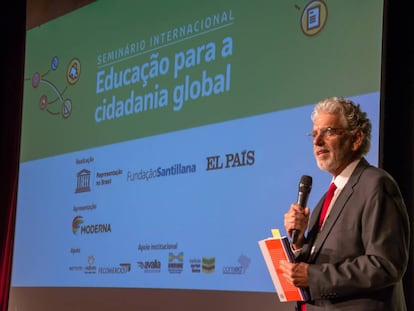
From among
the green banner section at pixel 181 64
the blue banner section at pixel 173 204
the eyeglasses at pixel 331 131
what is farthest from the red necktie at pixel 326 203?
the green banner section at pixel 181 64

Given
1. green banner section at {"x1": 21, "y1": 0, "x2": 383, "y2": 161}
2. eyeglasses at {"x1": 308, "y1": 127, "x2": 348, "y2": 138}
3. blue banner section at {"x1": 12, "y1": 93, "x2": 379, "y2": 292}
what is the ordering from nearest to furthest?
eyeglasses at {"x1": 308, "y1": 127, "x2": 348, "y2": 138} → green banner section at {"x1": 21, "y1": 0, "x2": 383, "y2": 161} → blue banner section at {"x1": 12, "y1": 93, "x2": 379, "y2": 292}

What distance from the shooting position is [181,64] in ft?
13.1

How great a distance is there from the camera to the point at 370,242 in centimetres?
202

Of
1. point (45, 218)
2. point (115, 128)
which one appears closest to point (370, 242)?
point (115, 128)

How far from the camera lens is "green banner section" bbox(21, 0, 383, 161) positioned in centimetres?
313

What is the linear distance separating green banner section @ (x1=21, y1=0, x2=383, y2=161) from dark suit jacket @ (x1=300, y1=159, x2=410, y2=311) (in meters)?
0.92

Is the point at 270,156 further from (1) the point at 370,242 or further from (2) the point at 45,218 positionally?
(2) the point at 45,218

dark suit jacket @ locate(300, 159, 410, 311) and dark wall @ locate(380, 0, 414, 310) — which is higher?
dark wall @ locate(380, 0, 414, 310)

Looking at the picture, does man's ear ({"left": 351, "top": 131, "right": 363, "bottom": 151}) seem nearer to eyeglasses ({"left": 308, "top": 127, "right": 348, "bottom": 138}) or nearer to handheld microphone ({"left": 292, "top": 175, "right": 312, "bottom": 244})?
eyeglasses ({"left": 308, "top": 127, "right": 348, "bottom": 138})

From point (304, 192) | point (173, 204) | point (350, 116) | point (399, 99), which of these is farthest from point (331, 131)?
point (173, 204)

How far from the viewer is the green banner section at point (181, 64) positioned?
10.3ft

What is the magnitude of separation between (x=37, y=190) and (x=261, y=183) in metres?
2.25

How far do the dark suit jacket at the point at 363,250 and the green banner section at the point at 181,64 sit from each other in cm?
92

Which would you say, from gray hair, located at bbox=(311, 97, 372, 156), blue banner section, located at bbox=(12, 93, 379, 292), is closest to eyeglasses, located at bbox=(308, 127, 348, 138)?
gray hair, located at bbox=(311, 97, 372, 156)
